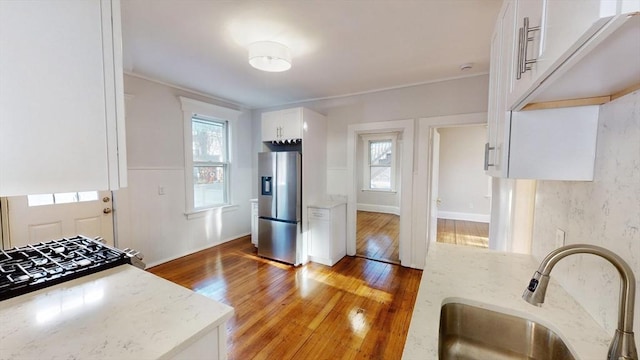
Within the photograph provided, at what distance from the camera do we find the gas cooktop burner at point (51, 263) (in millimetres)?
1021

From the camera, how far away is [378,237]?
4711 millimetres

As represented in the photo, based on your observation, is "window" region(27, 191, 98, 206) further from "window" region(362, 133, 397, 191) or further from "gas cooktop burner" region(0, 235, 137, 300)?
"window" region(362, 133, 397, 191)

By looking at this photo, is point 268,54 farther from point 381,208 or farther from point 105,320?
point 381,208

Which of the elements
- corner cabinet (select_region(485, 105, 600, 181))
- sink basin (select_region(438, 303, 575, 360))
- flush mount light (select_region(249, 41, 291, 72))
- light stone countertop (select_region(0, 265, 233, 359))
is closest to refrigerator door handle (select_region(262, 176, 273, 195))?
flush mount light (select_region(249, 41, 291, 72))

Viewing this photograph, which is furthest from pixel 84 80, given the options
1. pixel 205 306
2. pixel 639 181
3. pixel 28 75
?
pixel 639 181

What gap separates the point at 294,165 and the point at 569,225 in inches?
106

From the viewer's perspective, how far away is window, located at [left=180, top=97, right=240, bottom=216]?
11.9 ft

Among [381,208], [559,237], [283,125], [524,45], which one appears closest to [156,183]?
[283,125]

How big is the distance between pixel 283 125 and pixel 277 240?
166cm

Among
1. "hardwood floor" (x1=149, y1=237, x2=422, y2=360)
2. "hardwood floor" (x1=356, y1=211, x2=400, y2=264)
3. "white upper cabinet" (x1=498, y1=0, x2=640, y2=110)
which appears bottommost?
"hardwood floor" (x1=149, y1=237, x2=422, y2=360)

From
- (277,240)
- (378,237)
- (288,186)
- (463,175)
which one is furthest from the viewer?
(463,175)

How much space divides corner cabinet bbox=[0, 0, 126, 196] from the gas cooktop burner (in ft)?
2.18

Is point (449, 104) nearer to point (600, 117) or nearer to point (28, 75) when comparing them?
point (600, 117)

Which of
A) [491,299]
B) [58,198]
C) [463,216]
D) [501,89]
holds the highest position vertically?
[501,89]
